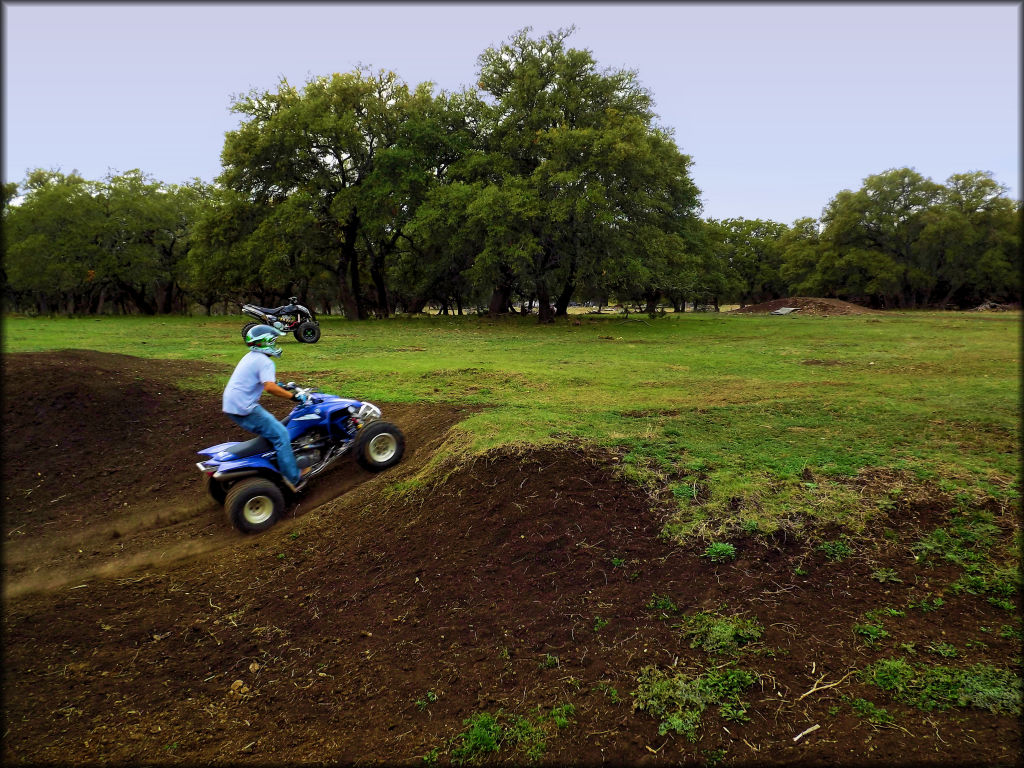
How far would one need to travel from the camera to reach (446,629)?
456 centimetres

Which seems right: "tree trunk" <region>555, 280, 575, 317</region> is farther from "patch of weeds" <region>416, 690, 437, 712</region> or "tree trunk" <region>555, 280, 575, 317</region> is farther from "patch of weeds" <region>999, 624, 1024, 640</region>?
"patch of weeds" <region>416, 690, 437, 712</region>

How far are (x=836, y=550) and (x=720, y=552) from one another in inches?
37.9

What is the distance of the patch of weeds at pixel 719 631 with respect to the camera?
405 centimetres

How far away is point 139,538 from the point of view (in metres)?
6.89

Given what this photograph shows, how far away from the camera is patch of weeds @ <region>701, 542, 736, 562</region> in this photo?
4.87 m

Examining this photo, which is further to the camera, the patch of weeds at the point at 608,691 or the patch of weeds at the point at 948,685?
the patch of weeds at the point at 608,691

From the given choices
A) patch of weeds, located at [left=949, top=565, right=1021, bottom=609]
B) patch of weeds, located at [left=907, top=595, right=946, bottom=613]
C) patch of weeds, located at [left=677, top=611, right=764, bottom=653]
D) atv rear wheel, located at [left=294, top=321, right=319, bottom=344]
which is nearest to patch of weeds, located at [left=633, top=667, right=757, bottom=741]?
patch of weeds, located at [left=677, top=611, right=764, bottom=653]

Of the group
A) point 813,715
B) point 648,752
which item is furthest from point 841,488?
point 648,752

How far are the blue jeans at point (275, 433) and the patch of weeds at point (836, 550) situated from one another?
5.74 metres

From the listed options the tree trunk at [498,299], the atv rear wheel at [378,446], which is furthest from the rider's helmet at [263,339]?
the tree trunk at [498,299]

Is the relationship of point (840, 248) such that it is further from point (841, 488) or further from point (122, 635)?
point (122, 635)

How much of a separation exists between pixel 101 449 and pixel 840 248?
70.3 meters

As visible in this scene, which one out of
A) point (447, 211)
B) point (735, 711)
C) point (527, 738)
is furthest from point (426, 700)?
point (447, 211)

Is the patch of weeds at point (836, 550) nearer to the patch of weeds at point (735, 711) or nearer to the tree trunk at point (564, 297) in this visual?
the patch of weeds at point (735, 711)
